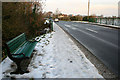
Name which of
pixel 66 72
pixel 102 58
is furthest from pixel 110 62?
pixel 66 72

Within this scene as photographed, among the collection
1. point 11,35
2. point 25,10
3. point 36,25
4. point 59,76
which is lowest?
point 59,76

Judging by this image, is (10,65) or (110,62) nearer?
(10,65)

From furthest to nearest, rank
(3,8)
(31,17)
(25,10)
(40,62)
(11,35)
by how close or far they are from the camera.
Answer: (31,17) → (25,10) → (11,35) → (3,8) → (40,62)

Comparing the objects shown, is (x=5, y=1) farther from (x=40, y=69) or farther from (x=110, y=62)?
(x=110, y=62)

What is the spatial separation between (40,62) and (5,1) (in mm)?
4168

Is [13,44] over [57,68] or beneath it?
over

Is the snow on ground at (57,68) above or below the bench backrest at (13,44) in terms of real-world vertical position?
below

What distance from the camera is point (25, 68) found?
4.35m

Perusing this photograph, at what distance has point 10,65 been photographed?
4695 millimetres

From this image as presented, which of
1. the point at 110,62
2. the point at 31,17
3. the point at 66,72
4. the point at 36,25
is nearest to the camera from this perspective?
the point at 66,72

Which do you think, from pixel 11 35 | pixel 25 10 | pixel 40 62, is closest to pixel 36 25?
pixel 25 10

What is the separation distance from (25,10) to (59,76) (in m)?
6.49

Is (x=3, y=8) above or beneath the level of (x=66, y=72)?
above

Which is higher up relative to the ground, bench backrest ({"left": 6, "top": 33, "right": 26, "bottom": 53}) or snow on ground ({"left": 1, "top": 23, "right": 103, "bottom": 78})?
bench backrest ({"left": 6, "top": 33, "right": 26, "bottom": 53})
